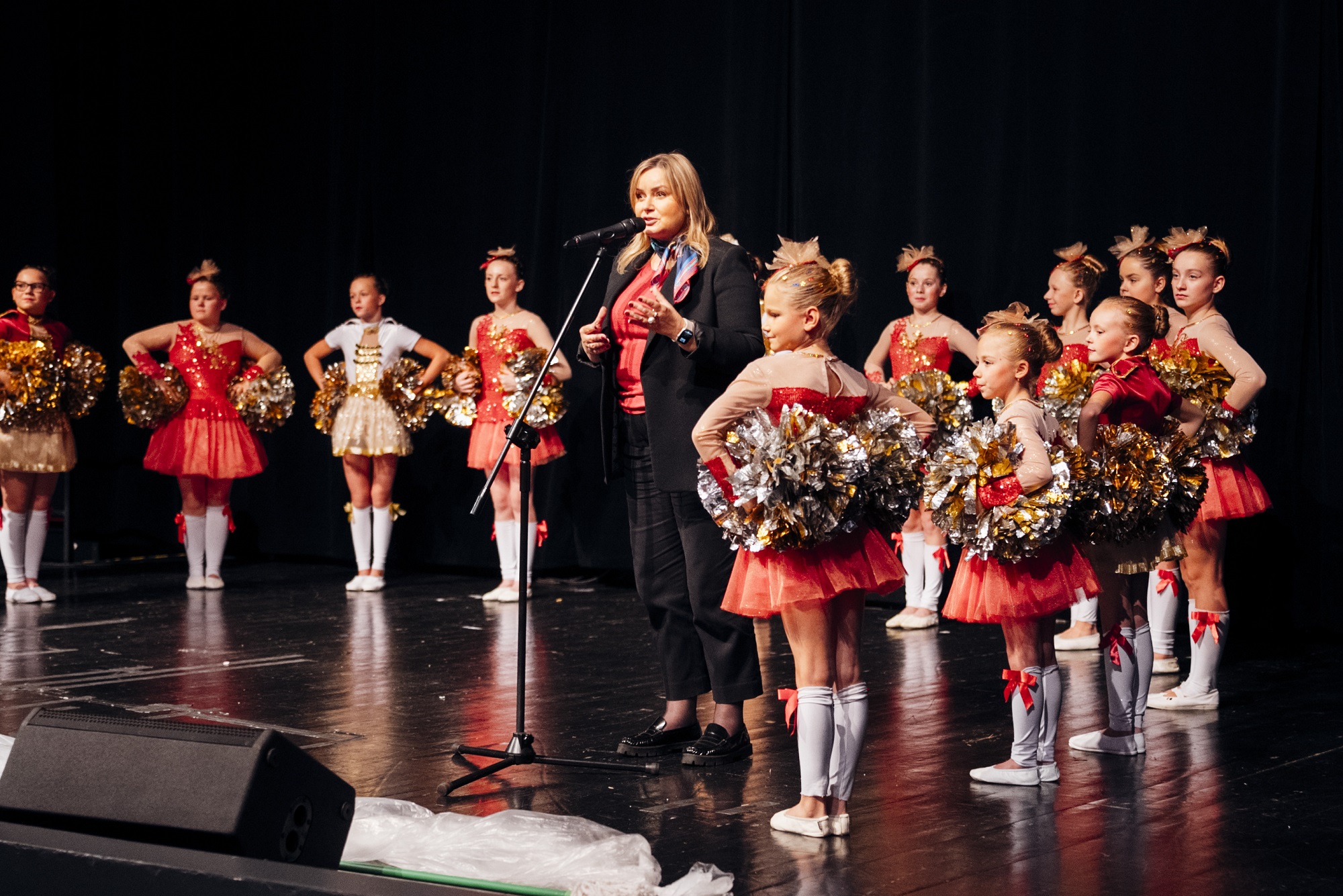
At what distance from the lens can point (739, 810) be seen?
3254 millimetres

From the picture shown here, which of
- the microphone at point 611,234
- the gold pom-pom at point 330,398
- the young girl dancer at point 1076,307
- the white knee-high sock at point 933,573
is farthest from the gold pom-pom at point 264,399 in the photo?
the microphone at point 611,234

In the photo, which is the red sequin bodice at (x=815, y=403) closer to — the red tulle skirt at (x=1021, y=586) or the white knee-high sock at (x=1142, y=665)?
the red tulle skirt at (x=1021, y=586)

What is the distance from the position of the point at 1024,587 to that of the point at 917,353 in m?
3.05

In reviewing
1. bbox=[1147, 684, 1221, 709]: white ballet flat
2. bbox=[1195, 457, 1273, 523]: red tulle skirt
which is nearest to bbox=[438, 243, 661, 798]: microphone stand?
bbox=[1147, 684, 1221, 709]: white ballet flat

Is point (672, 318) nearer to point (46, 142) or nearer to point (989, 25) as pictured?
point (989, 25)

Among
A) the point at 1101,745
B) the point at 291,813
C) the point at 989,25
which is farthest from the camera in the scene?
the point at 989,25

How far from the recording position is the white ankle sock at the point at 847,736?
10.1 ft

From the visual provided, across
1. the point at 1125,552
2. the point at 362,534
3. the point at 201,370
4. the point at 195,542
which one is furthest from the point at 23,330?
the point at 1125,552

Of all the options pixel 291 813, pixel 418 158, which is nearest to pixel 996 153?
pixel 418 158

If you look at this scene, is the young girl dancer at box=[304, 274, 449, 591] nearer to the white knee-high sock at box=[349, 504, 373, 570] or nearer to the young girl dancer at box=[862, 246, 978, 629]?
the white knee-high sock at box=[349, 504, 373, 570]

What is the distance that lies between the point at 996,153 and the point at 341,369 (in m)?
3.65

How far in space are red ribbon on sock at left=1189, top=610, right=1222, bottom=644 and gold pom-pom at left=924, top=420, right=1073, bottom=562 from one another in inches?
52.3

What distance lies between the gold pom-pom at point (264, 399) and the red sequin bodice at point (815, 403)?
5161 mm

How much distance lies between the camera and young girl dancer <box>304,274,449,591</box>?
24.8ft
